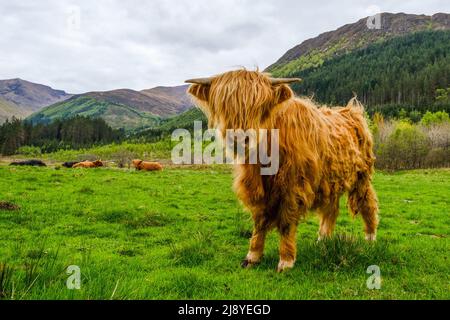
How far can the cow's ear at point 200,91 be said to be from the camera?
543cm

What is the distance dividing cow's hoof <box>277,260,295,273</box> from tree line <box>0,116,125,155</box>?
115 m

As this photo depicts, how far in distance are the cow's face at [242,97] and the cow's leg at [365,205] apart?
3.43m

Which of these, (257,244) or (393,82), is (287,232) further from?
(393,82)

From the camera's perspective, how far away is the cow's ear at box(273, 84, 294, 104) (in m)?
5.19

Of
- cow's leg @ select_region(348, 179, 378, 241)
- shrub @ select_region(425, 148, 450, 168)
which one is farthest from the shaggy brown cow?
shrub @ select_region(425, 148, 450, 168)

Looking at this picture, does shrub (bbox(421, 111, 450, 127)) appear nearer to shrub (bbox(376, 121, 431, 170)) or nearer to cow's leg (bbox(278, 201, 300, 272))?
shrub (bbox(376, 121, 431, 170))

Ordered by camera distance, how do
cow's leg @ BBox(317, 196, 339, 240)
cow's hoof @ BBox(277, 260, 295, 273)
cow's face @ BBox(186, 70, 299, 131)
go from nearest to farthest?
cow's face @ BBox(186, 70, 299, 131) → cow's hoof @ BBox(277, 260, 295, 273) → cow's leg @ BBox(317, 196, 339, 240)

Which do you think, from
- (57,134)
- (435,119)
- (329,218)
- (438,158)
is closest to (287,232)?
(329,218)

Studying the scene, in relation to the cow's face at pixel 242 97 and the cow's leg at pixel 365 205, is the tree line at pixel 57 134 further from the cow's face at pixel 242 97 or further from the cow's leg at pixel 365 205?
the cow's face at pixel 242 97

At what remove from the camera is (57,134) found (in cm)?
13388

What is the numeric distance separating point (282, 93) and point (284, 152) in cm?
89

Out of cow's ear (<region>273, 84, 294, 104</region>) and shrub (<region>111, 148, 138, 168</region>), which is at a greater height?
cow's ear (<region>273, 84, 294, 104</region>)

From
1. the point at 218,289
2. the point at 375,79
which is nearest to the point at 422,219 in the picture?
the point at 218,289
